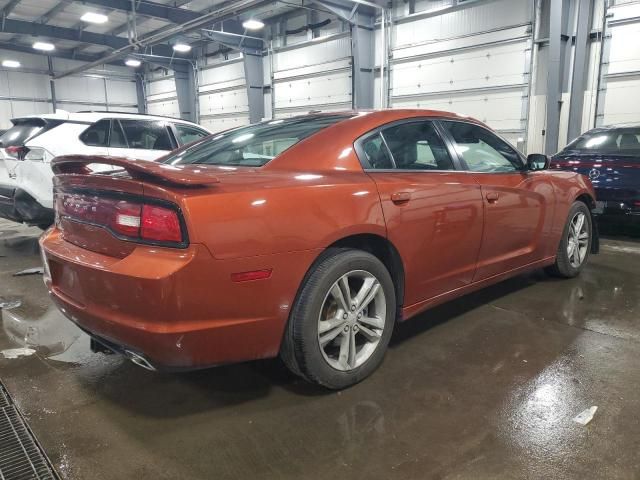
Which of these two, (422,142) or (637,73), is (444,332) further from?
(637,73)

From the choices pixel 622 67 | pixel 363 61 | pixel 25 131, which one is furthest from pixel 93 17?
pixel 622 67

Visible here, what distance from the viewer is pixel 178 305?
1.69m

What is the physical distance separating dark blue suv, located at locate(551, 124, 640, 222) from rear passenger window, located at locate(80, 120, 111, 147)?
5.71 m

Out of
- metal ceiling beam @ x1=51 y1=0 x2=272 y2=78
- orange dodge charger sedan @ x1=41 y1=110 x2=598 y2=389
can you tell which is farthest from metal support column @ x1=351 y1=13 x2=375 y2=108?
orange dodge charger sedan @ x1=41 y1=110 x2=598 y2=389

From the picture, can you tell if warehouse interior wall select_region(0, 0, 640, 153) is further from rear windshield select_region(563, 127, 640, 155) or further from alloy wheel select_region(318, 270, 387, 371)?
alloy wheel select_region(318, 270, 387, 371)

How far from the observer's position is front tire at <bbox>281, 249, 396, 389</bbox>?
2.02 meters

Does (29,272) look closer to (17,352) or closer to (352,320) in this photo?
(17,352)

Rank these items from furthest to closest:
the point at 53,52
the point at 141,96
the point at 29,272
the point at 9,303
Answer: the point at 141,96
the point at 53,52
the point at 29,272
the point at 9,303

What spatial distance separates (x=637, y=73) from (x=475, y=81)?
2836 millimetres

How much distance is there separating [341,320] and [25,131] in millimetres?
5025

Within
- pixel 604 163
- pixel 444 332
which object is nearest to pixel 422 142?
pixel 444 332

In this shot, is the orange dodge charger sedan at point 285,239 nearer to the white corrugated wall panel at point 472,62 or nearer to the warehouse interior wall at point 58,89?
the white corrugated wall panel at point 472,62

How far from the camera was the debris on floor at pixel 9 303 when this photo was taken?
3477 millimetres

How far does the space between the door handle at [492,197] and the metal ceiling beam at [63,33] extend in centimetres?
1648
